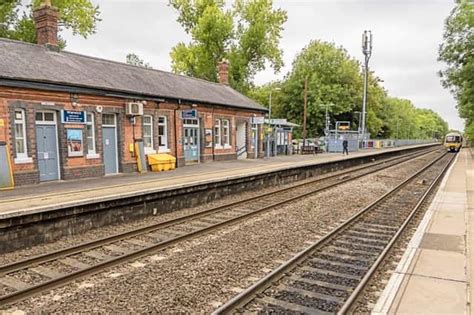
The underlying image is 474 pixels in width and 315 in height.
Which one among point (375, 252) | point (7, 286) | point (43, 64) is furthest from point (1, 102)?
point (375, 252)

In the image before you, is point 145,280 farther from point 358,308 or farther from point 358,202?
point 358,202

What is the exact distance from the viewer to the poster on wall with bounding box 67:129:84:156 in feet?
46.8

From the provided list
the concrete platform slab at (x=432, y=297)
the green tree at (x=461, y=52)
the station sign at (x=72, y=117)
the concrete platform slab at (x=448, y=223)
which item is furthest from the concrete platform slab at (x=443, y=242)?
the green tree at (x=461, y=52)

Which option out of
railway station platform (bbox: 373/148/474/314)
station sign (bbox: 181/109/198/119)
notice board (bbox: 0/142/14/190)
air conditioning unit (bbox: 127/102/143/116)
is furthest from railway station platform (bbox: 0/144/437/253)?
railway station platform (bbox: 373/148/474/314)

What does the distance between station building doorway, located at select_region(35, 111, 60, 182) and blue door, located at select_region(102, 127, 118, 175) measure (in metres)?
2.23

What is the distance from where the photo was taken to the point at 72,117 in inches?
564

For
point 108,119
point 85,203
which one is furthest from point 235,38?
point 85,203

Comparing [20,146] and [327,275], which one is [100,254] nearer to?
[327,275]

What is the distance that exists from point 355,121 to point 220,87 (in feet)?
109

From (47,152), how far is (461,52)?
1292 inches

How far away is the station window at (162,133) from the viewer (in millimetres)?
19156

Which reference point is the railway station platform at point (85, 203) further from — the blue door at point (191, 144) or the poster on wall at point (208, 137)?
the poster on wall at point (208, 137)

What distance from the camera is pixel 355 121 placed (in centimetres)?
5625

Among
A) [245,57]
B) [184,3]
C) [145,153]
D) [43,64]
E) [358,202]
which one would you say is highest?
[184,3]
